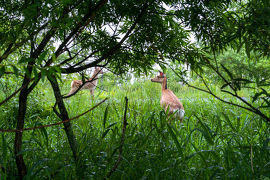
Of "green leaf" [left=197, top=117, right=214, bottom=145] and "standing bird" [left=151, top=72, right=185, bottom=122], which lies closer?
"green leaf" [left=197, top=117, right=214, bottom=145]

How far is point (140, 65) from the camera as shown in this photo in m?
2.24

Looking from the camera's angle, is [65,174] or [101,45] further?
[101,45]

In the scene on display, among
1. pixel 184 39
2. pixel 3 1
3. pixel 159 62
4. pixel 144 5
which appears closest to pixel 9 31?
pixel 3 1

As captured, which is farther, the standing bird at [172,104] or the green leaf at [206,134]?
the standing bird at [172,104]

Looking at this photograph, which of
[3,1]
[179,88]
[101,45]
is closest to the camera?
[3,1]

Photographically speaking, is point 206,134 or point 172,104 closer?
point 206,134

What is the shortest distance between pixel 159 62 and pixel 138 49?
0.19 metres

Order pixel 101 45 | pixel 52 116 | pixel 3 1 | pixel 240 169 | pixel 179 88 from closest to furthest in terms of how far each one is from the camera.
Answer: pixel 240 169, pixel 3 1, pixel 101 45, pixel 52 116, pixel 179 88

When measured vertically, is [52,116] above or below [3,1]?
below

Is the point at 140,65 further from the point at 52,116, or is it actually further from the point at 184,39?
the point at 52,116

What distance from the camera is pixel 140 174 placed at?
182 centimetres

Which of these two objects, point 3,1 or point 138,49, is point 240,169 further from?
point 3,1

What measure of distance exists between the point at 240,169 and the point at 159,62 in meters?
0.97

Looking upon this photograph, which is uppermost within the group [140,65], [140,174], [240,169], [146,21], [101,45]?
[146,21]
